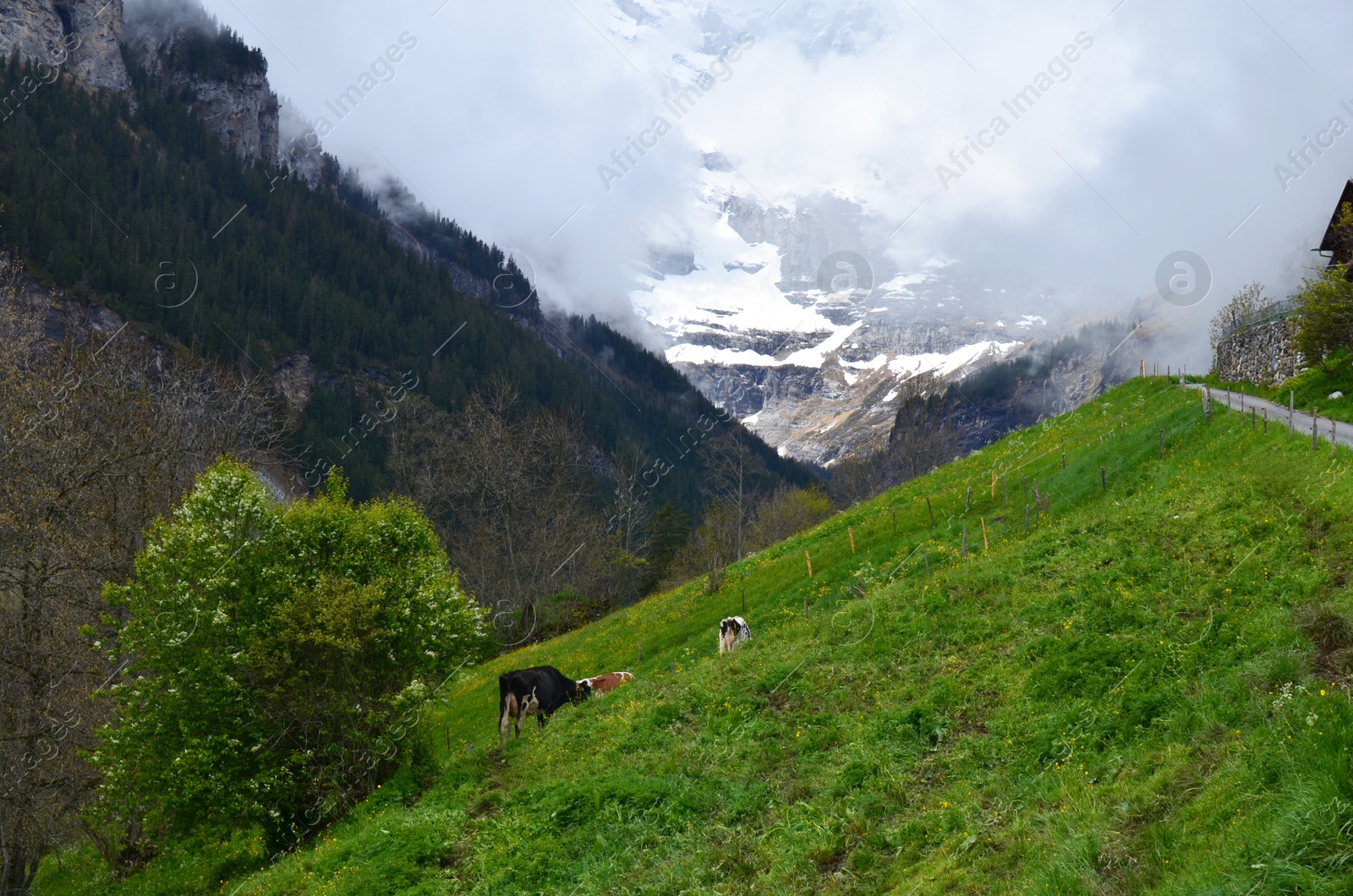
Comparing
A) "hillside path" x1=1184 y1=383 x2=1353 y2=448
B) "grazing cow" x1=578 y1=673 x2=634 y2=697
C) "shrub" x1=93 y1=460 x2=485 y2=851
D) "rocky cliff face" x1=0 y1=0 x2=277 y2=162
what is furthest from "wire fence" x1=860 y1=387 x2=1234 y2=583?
"rocky cliff face" x1=0 y1=0 x2=277 y2=162

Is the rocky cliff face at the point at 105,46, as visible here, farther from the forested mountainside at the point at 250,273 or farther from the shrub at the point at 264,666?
the shrub at the point at 264,666

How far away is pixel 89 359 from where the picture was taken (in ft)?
119

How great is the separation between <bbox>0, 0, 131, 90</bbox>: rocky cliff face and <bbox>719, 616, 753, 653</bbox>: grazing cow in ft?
612

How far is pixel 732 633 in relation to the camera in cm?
2639

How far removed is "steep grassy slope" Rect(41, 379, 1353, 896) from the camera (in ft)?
30.2

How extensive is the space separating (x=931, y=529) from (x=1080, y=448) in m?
Result: 9.74

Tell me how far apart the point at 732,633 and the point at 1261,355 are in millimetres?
37818

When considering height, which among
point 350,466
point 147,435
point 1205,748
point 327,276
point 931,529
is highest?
point 327,276

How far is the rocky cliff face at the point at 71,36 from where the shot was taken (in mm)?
152250

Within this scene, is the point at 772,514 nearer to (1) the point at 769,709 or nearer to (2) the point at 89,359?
(2) the point at 89,359

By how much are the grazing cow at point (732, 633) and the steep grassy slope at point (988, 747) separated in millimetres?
1909

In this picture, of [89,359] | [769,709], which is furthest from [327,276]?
[769,709]

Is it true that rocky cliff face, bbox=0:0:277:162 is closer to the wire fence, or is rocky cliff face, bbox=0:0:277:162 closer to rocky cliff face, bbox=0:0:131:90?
rocky cliff face, bbox=0:0:131:90

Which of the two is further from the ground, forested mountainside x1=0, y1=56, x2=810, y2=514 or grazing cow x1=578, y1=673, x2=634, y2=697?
forested mountainside x1=0, y1=56, x2=810, y2=514
